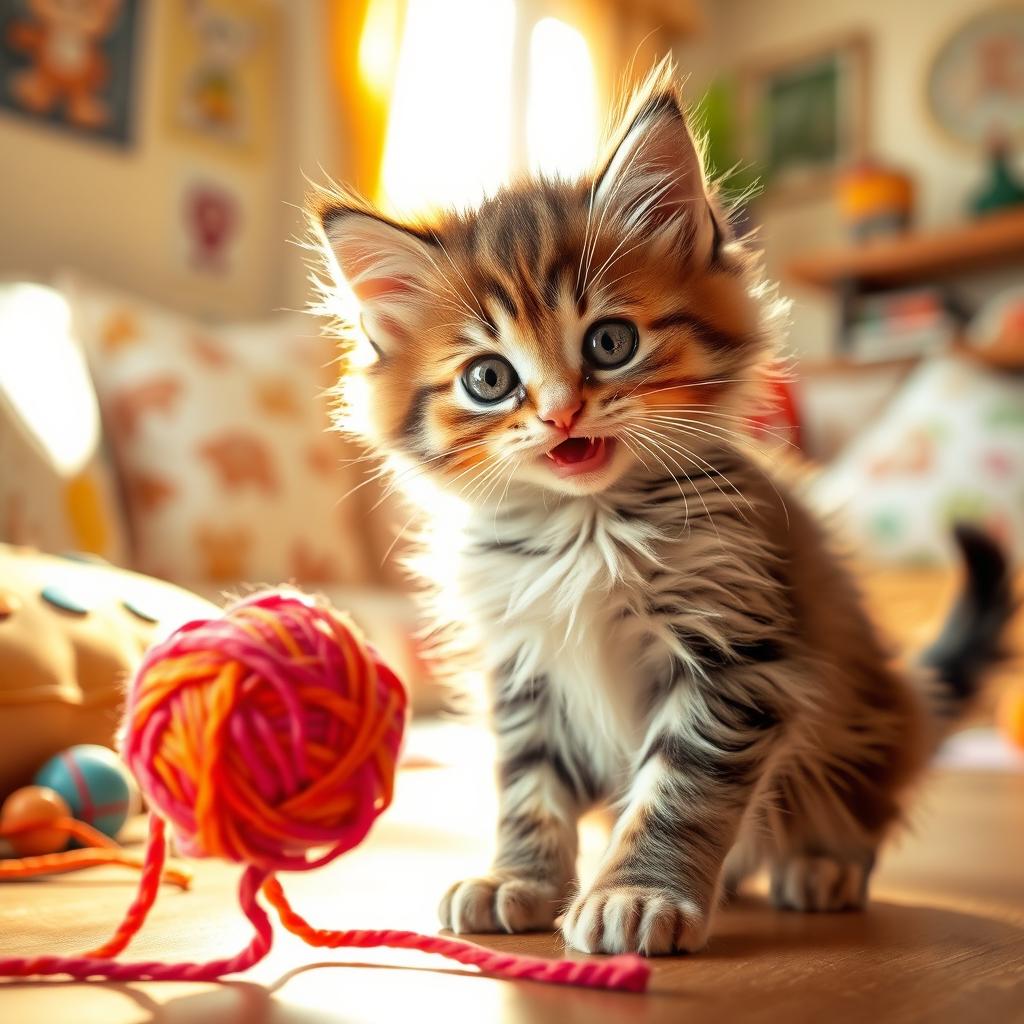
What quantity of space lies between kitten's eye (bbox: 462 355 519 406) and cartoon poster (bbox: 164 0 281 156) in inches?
97.5

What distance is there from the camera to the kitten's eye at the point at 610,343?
0.94 meters

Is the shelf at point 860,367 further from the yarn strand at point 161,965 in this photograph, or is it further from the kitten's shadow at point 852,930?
the yarn strand at point 161,965

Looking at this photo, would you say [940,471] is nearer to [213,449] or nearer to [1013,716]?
[1013,716]

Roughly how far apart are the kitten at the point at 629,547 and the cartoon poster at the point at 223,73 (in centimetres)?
232

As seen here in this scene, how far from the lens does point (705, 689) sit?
3.02 feet

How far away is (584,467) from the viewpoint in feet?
3.06

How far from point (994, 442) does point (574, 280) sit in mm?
2389

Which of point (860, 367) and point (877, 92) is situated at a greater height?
point (877, 92)

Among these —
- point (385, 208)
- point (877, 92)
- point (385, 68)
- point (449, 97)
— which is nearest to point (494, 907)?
point (385, 208)

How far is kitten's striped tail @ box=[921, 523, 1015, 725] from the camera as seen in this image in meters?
1.47

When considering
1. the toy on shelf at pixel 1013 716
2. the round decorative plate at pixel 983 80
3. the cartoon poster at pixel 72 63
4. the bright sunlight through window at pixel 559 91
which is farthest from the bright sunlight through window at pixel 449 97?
the toy on shelf at pixel 1013 716

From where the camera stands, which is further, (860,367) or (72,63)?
(860,367)

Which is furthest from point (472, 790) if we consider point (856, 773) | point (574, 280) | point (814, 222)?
point (814, 222)

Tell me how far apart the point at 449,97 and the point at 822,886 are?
3442mm
